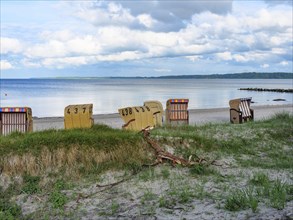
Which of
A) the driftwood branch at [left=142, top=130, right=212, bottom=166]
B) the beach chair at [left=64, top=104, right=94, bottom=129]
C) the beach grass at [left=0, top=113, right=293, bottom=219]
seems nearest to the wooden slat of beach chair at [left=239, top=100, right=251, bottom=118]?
the beach grass at [left=0, top=113, right=293, bottom=219]

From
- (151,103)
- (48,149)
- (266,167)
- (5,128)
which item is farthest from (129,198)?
(151,103)

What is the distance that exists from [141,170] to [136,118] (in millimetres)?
3233

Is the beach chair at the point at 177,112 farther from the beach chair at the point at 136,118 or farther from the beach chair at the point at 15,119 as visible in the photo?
the beach chair at the point at 15,119

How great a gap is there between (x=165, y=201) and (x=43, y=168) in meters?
2.70

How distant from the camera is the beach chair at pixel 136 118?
11.4 metres

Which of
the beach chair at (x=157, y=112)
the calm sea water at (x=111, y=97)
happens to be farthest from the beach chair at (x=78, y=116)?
the calm sea water at (x=111, y=97)

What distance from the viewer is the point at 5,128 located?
1209 cm

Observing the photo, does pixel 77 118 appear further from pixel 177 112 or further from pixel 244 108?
pixel 244 108

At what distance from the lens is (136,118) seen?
37.5ft

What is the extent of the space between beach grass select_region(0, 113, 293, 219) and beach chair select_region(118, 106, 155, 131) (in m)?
1.19

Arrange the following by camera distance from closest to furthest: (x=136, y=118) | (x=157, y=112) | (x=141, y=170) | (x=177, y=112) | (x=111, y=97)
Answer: (x=141, y=170) → (x=136, y=118) → (x=157, y=112) → (x=177, y=112) → (x=111, y=97)

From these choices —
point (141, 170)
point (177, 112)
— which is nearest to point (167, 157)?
point (141, 170)

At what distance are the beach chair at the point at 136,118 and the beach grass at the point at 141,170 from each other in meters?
1.19

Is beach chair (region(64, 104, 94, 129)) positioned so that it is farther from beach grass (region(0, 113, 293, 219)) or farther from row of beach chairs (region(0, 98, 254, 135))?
beach grass (region(0, 113, 293, 219))
